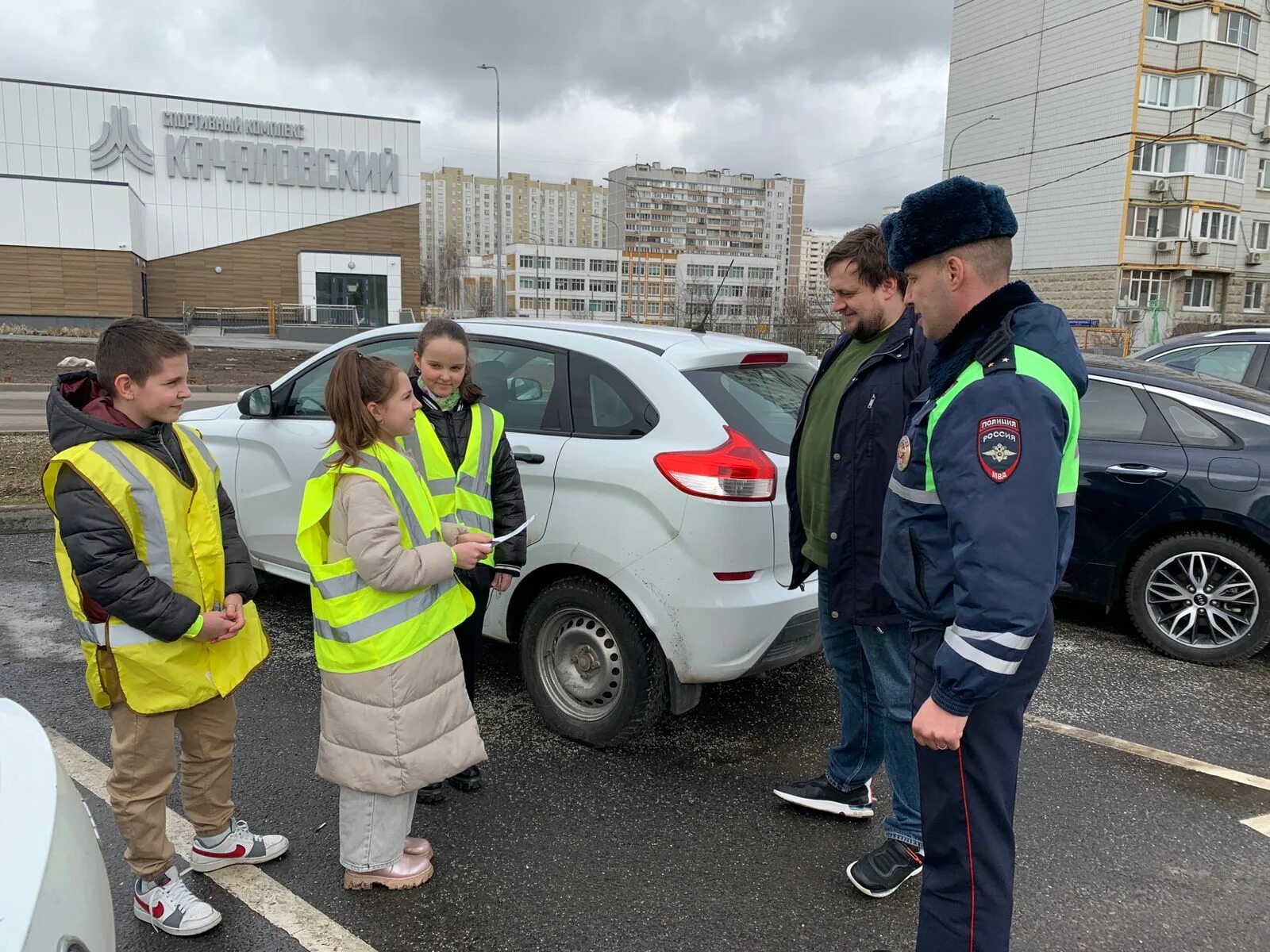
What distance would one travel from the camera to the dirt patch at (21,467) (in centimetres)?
756

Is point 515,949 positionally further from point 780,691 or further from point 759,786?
point 780,691

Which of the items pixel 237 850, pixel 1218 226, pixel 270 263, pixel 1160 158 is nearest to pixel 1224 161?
pixel 1218 226

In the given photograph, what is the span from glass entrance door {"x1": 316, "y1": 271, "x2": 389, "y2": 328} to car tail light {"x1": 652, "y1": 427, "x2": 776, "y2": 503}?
138ft

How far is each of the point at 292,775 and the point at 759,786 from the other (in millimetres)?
1862

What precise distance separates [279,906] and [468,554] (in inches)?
48.1

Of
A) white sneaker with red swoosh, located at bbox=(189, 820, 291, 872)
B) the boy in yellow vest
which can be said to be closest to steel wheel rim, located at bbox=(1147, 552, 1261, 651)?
white sneaker with red swoosh, located at bbox=(189, 820, 291, 872)

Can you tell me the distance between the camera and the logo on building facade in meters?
39.2

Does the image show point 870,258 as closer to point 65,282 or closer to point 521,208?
point 65,282

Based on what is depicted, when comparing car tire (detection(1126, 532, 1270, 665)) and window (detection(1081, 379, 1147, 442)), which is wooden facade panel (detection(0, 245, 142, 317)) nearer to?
window (detection(1081, 379, 1147, 442))

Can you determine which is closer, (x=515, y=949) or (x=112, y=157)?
(x=515, y=949)

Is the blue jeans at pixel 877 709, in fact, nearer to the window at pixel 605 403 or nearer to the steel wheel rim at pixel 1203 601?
the window at pixel 605 403

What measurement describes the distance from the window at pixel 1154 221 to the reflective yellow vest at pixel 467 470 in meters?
45.3

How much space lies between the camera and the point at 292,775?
345 centimetres

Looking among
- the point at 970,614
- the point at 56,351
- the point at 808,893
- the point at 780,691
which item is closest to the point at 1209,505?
the point at 780,691
